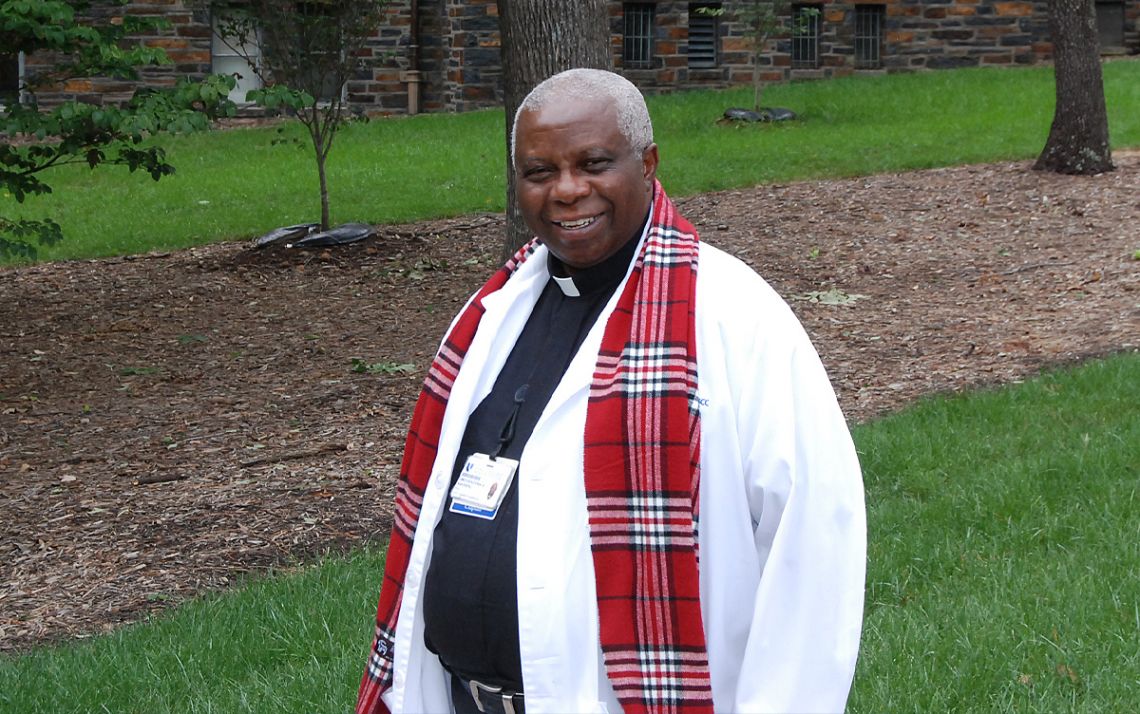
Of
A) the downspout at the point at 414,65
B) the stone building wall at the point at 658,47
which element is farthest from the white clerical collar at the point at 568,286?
the downspout at the point at 414,65

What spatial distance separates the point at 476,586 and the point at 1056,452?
423 cm

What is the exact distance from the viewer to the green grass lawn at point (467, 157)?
13.6 metres

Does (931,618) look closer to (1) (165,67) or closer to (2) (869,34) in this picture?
(1) (165,67)

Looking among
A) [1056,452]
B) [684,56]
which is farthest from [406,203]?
[684,56]

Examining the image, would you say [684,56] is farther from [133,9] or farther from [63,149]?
[63,149]

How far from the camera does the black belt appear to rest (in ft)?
7.93

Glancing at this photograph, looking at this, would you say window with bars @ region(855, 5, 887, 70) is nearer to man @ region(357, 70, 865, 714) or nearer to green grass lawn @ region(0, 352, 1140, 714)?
green grass lawn @ region(0, 352, 1140, 714)

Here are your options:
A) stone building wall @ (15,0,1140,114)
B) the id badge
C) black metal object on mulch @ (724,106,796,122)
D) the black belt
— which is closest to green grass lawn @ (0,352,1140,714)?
the black belt

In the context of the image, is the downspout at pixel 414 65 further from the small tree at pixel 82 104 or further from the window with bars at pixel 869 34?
the small tree at pixel 82 104

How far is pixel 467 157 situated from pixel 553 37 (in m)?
8.60

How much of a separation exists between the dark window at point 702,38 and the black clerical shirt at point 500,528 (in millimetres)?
21273

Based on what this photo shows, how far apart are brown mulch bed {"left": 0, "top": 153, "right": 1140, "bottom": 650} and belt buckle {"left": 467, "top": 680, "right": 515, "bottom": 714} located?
2.97m

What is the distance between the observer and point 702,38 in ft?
76.2

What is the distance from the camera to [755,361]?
221cm
